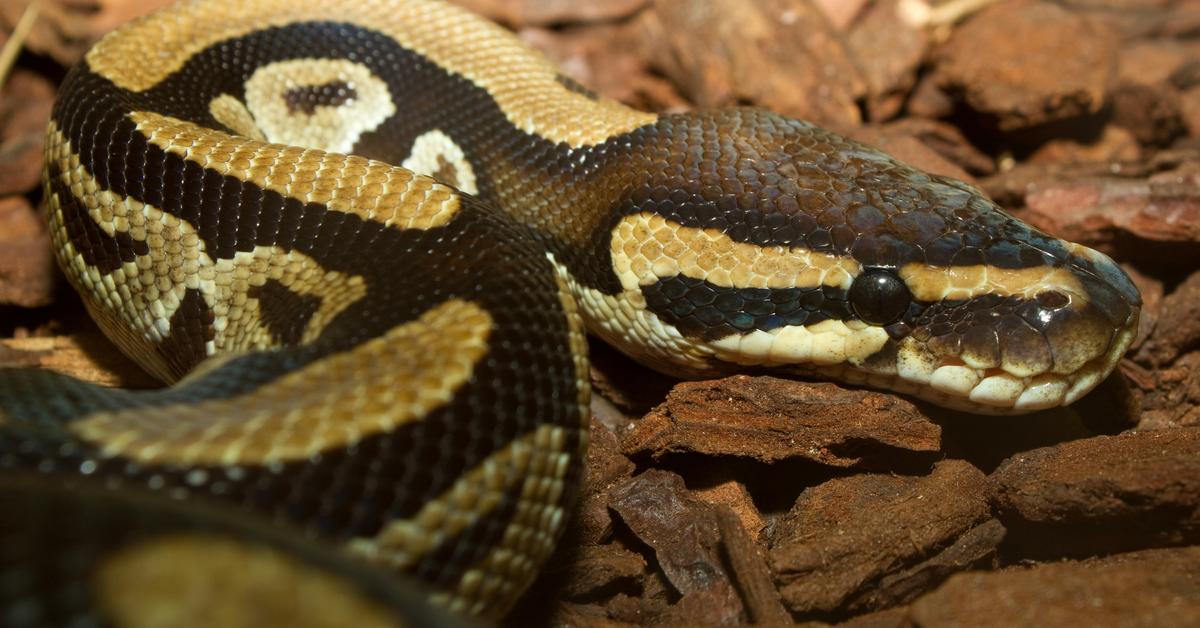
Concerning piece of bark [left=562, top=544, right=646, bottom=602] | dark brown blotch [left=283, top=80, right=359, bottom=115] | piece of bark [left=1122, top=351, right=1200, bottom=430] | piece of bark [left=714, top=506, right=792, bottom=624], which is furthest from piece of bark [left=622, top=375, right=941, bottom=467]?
dark brown blotch [left=283, top=80, right=359, bottom=115]

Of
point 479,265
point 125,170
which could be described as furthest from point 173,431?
point 125,170

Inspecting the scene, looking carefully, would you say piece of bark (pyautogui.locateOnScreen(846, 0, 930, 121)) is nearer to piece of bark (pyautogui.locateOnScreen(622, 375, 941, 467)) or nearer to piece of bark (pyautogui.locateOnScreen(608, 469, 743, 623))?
piece of bark (pyautogui.locateOnScreen(622, 375, 941, 467))

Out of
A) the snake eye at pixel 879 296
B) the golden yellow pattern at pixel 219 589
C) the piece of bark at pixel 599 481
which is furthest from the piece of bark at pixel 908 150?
the golden yellow pattern at pixel 219 589

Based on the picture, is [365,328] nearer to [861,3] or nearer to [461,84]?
[461,84]

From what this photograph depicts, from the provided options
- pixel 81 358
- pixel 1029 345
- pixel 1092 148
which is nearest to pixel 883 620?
pixel 1029 345

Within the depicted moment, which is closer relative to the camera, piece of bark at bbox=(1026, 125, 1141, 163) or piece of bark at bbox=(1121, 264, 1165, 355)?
piece of bark at bbox=(1121, 264, 1165, 355)
